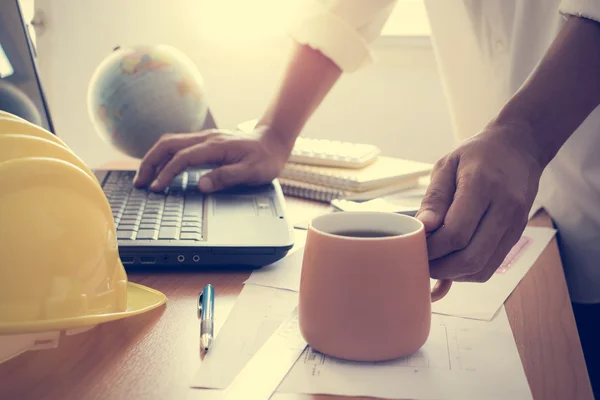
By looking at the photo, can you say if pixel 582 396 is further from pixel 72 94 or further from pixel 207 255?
pixel 72 94

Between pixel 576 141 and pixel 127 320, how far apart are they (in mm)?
536

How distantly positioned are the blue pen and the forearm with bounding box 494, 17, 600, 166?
0.89ft

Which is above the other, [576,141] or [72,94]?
[576,141]

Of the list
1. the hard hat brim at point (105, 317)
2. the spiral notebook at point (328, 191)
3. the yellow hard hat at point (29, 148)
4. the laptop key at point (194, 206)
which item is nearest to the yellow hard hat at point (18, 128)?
the yellow hard hat at point (29, 148)

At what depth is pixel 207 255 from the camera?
59 cm

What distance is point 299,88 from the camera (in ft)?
3.19

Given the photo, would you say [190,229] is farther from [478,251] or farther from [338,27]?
[338,27]

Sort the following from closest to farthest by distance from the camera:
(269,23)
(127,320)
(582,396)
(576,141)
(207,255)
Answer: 1. (582,396)
2. (127,320)
3. (207,255)
4. (576,141)
5. (269,23)

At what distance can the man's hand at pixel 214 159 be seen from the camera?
81 centimetres

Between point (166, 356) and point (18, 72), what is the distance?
0.55 metres

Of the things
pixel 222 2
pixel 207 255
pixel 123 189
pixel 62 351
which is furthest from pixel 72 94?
pixel 62 351

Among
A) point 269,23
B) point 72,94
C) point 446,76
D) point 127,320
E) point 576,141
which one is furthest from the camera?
point 269,23

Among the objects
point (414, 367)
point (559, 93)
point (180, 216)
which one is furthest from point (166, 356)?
point (559, 93)

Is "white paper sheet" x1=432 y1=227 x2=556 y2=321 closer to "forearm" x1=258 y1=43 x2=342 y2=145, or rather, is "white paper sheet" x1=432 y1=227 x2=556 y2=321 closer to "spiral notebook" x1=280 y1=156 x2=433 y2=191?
"spiral notebook" x1=280 y1=156 x2=433 y2=191
